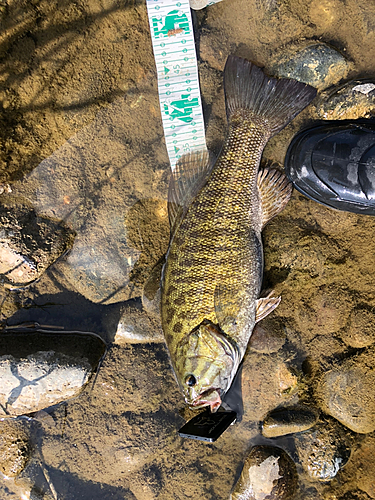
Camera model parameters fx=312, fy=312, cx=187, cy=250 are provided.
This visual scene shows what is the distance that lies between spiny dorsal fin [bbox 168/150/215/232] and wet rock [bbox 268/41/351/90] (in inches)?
55.7

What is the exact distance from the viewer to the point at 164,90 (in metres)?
3.76

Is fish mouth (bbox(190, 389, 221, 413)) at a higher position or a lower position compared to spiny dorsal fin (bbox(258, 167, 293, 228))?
lower

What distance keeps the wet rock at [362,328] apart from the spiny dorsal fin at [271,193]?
4.99 feet

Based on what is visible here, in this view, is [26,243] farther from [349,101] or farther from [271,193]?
[349,101]

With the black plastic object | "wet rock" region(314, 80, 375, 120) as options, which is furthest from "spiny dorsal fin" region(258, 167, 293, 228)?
the black plastic object

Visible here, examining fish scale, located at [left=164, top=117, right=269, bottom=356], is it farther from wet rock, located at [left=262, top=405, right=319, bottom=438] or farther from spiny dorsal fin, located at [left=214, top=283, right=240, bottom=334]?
wet rock, located at [left=262, top=405, right=319, bottom=438]

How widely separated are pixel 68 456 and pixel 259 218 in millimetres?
3585

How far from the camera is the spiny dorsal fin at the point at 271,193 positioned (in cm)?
345

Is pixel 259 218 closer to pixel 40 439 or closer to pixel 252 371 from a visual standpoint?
pixel 252 371

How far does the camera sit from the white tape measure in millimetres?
3711

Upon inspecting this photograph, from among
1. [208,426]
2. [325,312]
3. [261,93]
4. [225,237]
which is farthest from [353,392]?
[261,93]

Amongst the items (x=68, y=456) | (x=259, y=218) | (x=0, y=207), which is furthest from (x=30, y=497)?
(x=259, y=218)

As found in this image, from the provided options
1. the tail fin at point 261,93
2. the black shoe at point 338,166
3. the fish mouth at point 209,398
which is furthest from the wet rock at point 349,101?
the fish mouth at point 209,398

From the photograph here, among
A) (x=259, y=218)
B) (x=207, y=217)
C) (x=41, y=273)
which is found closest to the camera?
(x=207, y=217)
